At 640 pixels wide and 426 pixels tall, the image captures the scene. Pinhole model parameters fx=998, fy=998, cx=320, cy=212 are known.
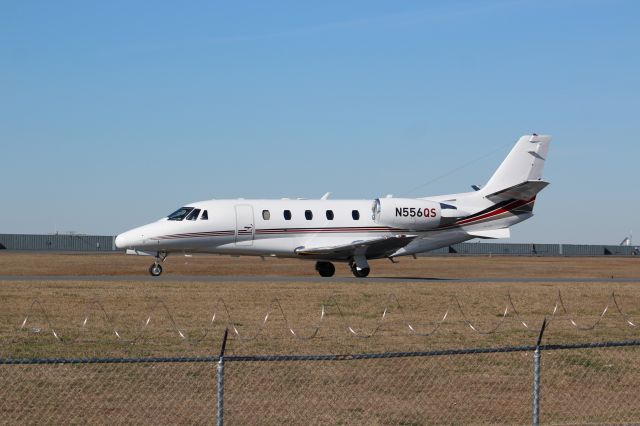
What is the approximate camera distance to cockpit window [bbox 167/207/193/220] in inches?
1571

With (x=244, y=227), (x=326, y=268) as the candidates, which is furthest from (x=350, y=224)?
(x=244, y=227)

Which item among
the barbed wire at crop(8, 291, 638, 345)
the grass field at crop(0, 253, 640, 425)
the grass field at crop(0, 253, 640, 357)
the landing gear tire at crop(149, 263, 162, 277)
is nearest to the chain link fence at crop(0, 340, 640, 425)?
the grass field at crop(0, 253, 640, 425)

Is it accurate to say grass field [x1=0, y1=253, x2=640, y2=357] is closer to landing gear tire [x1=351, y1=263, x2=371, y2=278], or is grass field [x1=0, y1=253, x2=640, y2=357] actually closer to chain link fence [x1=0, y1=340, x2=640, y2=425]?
chain link fence [x1=0, y1=340, x2=640, y2=425]

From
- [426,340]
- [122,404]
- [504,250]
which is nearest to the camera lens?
[122,404]

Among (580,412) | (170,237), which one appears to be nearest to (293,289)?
(170,237)

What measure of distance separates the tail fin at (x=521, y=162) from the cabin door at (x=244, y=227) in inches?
431

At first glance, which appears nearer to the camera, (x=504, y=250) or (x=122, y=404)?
(x=122, y=404)

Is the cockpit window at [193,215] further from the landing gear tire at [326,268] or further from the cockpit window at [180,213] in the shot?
the landing gear tire at [326,268]

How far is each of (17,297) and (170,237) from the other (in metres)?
12.4

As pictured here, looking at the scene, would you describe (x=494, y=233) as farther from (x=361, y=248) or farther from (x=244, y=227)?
(x=244, y=227)

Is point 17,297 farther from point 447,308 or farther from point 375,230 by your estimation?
point 375,230

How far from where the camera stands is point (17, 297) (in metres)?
27.3

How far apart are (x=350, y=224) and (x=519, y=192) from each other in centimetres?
770

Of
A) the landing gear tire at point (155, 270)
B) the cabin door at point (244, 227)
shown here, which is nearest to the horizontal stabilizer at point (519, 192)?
the cabin door at point (244, 227)
